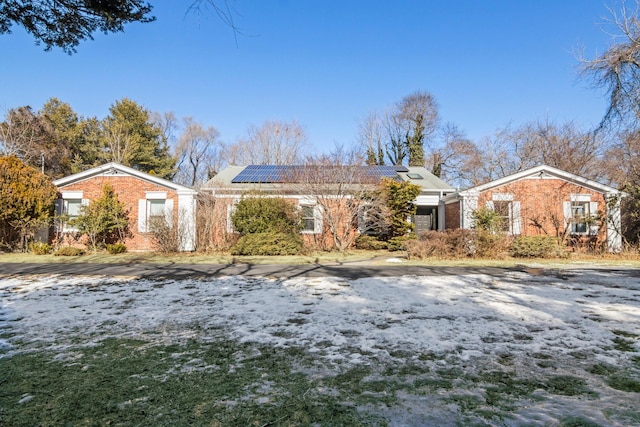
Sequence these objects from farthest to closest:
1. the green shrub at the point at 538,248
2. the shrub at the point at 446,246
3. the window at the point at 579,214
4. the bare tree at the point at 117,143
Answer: the bare tree at the point at 117,143
the window at the point at 579,214
the green shrub at the point at 538,248
the shrub at the point at 446,246

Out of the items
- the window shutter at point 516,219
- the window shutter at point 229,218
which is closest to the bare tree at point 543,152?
the window shutter at point 516,219

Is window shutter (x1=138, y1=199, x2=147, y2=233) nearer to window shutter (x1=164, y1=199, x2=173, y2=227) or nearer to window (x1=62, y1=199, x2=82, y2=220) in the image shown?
window shutter (x1=164, y1=199, x2=173, y2=227)

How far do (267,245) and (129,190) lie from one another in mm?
7858

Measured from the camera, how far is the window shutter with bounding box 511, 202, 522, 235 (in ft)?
53.6

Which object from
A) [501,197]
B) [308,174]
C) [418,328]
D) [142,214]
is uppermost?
[308,174]

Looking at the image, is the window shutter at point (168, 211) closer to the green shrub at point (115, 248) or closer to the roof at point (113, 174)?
the roof at point (113, 174)

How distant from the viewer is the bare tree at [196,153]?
129ft

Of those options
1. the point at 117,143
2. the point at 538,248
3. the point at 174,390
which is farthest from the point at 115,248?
the point at 117,143

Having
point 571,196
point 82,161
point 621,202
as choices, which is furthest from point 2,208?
point 621,202

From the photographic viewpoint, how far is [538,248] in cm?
1310

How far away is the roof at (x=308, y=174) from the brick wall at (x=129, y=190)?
8.99 ft

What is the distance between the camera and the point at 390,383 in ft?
9.14

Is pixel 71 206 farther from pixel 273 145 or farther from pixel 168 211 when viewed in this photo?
pixel 273 145

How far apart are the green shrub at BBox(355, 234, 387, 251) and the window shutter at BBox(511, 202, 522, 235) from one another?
6108 millimetres
